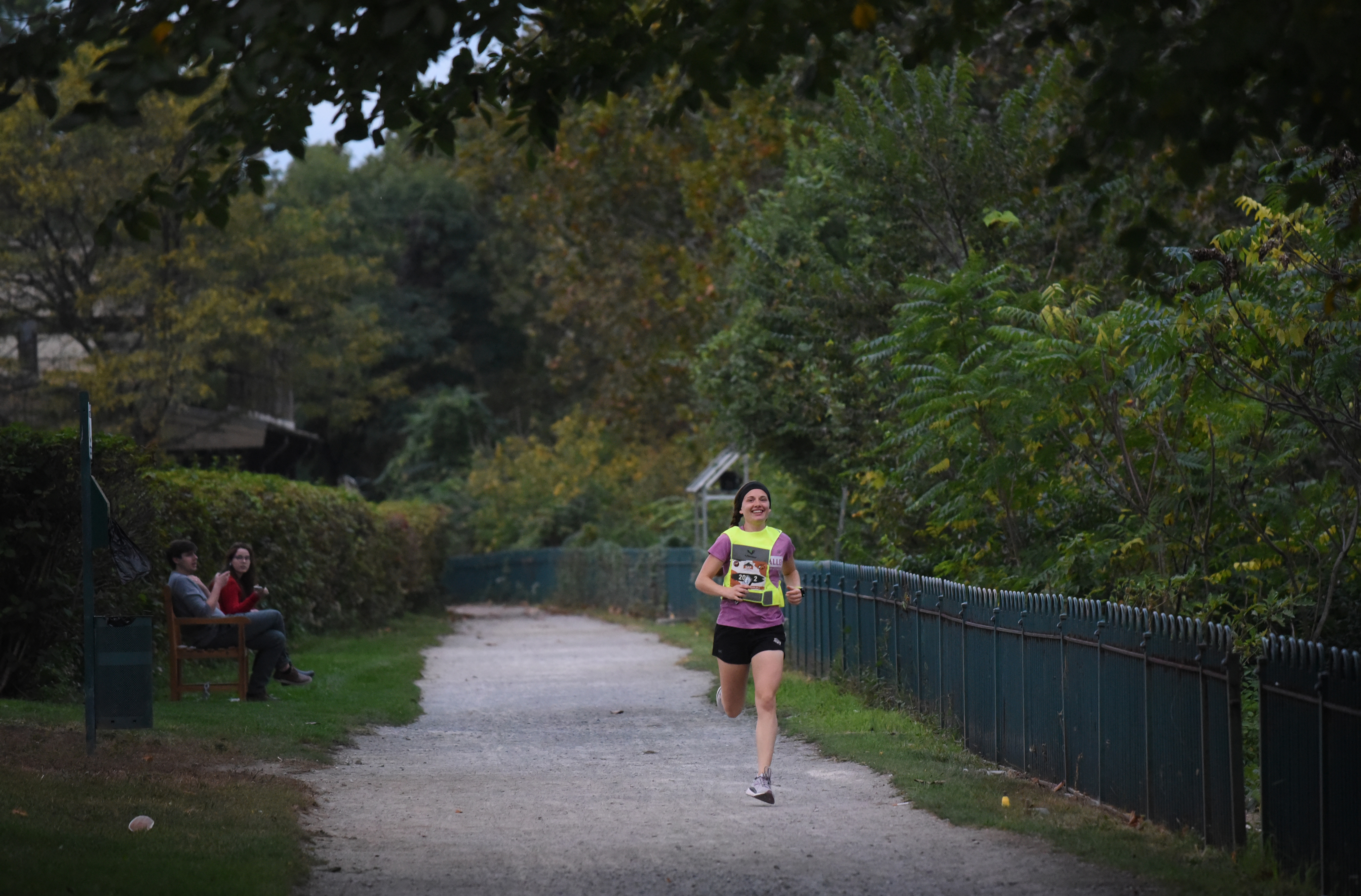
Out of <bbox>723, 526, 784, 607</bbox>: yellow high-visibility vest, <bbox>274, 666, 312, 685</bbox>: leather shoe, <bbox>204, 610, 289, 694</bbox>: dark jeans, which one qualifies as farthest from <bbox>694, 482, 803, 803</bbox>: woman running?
<bbox>274, 666, 312, 685</bbox>: leather shoe

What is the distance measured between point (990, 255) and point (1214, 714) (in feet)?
35.1

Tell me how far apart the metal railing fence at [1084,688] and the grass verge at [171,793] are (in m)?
4.26

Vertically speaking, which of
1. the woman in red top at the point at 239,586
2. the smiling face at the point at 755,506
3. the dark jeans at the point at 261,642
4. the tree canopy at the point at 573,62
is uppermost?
the tree canopy at the point at 573,62

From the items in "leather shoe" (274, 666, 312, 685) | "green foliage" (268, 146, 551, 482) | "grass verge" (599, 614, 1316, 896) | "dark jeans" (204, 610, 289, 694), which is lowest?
"leather shoe" (274, 666, 312, 685)

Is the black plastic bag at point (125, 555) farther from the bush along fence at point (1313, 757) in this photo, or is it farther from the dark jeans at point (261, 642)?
the bush along fence at point (1313, 757)

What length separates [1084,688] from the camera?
873 cm

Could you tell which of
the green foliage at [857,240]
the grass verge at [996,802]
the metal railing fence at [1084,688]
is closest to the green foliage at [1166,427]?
the metal railing fence at [1084,688]

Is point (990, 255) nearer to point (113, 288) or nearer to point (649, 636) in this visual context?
point (649, 636)

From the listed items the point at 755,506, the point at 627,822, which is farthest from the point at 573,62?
the point at 627,822

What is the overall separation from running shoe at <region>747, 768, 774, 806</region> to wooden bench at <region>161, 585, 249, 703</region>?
627 cm

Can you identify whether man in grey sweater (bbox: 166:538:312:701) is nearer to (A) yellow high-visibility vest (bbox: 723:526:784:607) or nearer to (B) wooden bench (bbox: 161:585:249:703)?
(B) wooden bench (bbox: 161:585:249:703)

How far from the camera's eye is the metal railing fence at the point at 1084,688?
7.14 metres

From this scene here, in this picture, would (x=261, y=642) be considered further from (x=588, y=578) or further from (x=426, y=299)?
(x=426, y=299)

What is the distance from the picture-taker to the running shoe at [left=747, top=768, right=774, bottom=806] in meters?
8.59
